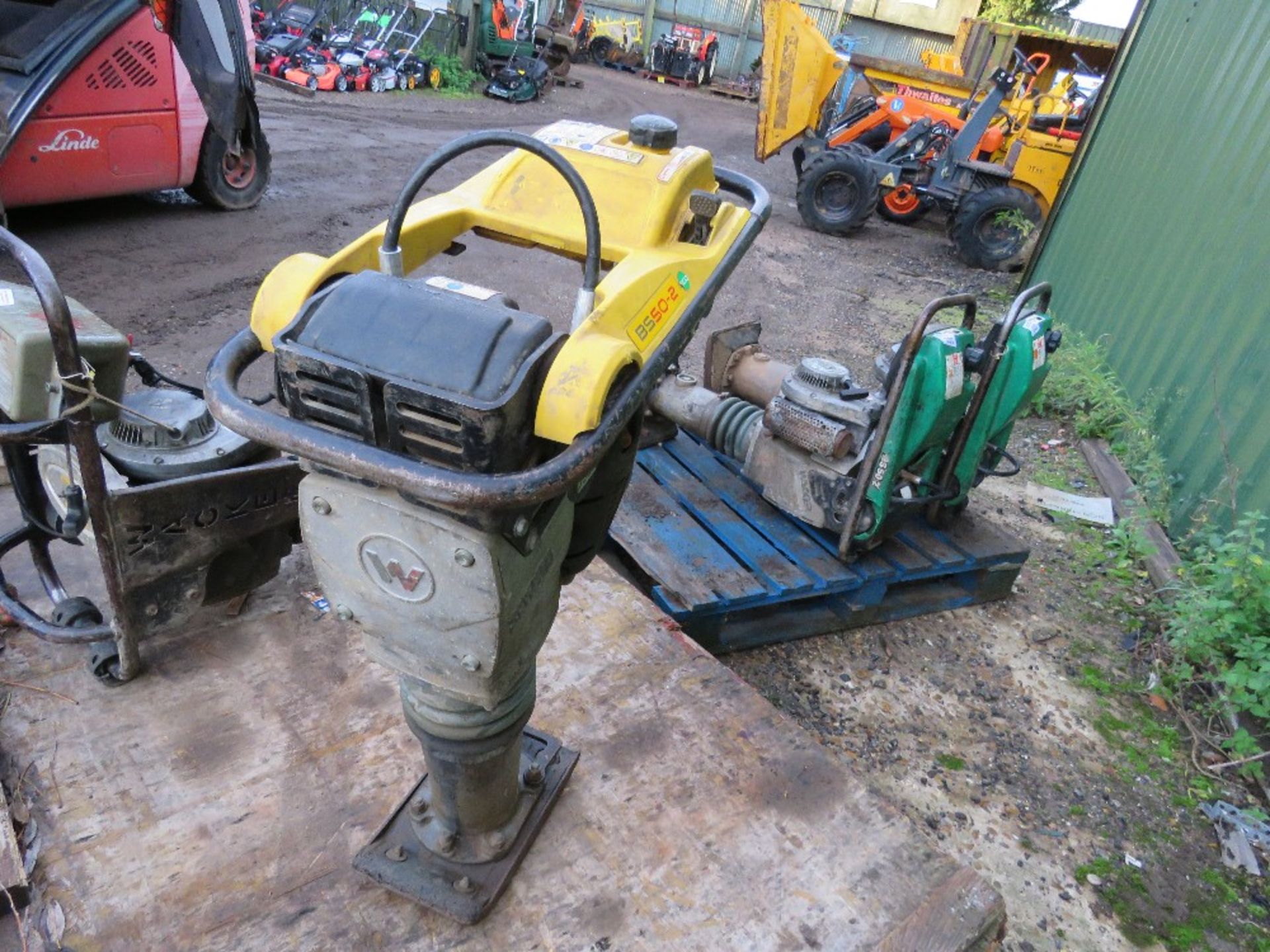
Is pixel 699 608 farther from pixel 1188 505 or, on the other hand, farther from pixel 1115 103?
pixel 1115 103

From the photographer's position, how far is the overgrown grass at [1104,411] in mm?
4008

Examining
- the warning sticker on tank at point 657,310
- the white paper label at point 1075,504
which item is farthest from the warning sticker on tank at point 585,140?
the white paper label at point 1075,504

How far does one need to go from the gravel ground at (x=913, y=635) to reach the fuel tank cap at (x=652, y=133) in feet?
6.31

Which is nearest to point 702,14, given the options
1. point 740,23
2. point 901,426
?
point 740,23

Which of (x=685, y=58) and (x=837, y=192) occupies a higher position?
(x=685, y=58)

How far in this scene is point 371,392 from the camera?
95 centimetres

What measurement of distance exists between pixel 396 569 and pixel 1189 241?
4936mm

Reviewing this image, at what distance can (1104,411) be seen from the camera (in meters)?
4.71

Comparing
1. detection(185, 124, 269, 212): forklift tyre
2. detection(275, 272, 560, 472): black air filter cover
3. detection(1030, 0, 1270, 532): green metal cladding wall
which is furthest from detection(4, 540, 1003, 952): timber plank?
detection(185, 124, 269, 212): forklift tyre

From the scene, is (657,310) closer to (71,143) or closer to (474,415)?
(474,415)

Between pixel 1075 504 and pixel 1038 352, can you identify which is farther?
pixel 1075 504

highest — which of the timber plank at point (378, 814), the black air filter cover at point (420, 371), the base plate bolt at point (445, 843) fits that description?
the black air filter cover at point (420, 371)

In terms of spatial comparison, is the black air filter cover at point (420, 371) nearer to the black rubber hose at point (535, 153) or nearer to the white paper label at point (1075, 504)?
the black rubber hose at point (535, 153)

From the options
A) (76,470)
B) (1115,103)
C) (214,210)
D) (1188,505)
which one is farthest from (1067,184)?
(76,470)
